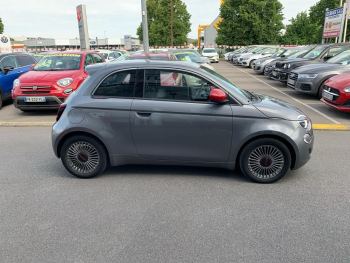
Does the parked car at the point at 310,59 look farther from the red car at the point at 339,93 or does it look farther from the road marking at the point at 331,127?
the road marking at the point at 331,127

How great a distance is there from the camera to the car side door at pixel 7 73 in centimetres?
980

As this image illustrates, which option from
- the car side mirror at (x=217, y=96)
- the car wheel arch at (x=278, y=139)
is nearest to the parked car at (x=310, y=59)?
the car wheel arch at (x=278, y=139)

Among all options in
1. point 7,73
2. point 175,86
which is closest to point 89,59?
point 7,73

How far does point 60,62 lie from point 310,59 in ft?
31.7

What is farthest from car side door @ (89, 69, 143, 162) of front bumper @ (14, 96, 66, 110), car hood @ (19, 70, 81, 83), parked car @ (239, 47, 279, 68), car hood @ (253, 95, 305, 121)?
parked car @ (239, 47, 279, 68)

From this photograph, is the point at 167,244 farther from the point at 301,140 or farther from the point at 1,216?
the point at 301,140

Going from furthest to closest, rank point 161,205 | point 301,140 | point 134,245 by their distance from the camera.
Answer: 1. point 301,140
2. point 161,205
3. point 134,245

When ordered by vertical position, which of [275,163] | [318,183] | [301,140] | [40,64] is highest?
[40,64]

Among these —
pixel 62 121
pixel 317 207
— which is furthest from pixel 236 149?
pixel 62 121

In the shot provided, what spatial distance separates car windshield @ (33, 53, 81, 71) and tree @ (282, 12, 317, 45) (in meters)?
39.2

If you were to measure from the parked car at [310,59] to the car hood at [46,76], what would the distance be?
849 centimetres

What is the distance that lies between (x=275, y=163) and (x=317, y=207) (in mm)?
787

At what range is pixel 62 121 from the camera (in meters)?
4.45

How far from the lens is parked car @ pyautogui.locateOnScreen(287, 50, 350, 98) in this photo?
32.4ft
